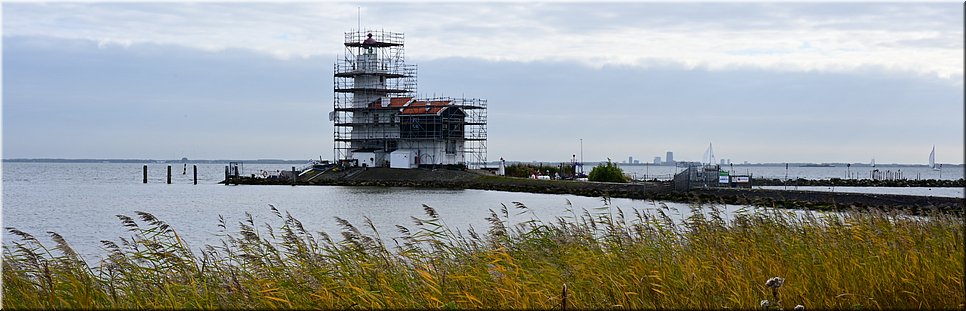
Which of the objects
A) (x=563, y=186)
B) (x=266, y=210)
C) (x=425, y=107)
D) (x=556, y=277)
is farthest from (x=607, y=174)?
(x=556, y=277)

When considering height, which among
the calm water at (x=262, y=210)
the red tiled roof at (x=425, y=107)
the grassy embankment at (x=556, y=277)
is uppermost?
the red tiled roof at (x=425, y=107)

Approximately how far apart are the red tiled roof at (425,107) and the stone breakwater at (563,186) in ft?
15.7

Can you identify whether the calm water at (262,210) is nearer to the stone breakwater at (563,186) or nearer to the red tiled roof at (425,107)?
the stone breakwater at (563,186)

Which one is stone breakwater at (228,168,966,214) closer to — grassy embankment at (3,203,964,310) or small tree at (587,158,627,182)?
small tree at (587,158,627,182)

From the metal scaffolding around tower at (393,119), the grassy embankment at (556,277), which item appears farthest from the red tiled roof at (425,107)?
the grassy embankment at (556,277)

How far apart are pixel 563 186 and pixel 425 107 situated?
16863mm

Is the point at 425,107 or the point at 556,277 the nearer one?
the point at 556,277

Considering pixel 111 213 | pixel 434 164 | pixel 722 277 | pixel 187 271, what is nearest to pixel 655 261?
pixel 722 277

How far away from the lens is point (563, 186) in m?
62.9

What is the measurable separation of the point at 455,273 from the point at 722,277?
2.55 metres

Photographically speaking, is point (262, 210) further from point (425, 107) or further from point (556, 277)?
point (556, 277)

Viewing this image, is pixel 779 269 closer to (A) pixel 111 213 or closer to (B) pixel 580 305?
(B) pixel 580 305

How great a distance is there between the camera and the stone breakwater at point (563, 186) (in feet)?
143

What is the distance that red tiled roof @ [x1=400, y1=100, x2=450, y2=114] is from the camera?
244ft
